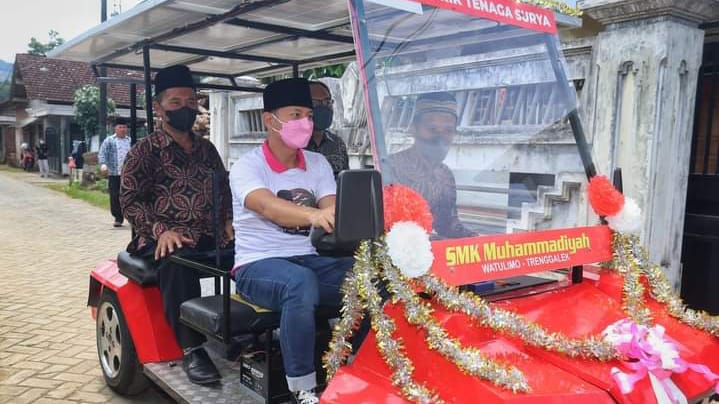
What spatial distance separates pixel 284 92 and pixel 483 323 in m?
1.48

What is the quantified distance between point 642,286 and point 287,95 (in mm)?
1708

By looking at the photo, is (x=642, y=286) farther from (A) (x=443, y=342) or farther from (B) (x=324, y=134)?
(B) (x=324, y=134)

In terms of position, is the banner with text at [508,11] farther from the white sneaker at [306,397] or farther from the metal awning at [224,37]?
the white sneaker at [306,397]

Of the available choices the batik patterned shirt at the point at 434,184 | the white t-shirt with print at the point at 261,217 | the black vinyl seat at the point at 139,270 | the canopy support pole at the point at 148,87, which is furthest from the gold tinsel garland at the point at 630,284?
the canopy support pole at the point at 148,87

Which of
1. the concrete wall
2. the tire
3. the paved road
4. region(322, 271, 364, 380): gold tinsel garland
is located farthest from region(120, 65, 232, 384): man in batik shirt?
the concrete wall

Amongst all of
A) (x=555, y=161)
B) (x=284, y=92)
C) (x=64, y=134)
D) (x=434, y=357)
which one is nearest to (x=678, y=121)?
(x=555, y=161)

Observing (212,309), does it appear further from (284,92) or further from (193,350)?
(284,92)

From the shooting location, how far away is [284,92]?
2.89 meters

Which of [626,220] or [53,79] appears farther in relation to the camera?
[53,79]

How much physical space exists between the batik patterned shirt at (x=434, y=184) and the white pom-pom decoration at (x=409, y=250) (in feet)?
0.61

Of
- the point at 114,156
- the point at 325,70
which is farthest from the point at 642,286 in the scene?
the point at 114,156

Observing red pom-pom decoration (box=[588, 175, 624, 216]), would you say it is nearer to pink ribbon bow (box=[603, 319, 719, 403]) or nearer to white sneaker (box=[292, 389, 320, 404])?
pink ribbon bow (box=[603, 319, 719, 403])

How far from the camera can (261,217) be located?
117 inches

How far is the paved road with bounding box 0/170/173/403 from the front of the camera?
Answer: 13.5 ft
